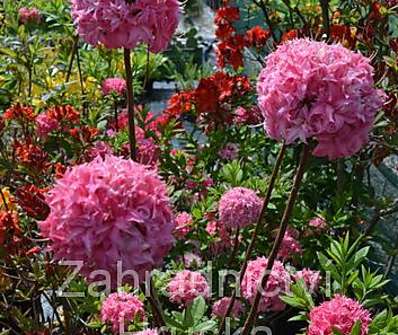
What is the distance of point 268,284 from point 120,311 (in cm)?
30

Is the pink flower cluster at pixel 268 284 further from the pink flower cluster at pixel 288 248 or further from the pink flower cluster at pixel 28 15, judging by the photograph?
the pink flower cluster at pixel 28 15

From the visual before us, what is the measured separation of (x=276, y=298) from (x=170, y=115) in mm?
952

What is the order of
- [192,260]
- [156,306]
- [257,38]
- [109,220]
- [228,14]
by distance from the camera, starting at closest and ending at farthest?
[109,220] < [156,306] < [192,260] < [257,38] < [228,14]

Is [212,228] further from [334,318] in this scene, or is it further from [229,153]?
[334,318]

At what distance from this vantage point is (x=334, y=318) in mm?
1301

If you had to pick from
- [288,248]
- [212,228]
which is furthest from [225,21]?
[288,248]

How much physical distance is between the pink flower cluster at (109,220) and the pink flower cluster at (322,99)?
233mm

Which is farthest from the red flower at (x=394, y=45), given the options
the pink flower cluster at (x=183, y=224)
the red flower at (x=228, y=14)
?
the red flower at (x=228, y=14)

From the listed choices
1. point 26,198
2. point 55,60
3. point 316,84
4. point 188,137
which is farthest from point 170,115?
point 316,84

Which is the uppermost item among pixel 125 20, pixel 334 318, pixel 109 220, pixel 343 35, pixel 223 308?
pixel 125 20

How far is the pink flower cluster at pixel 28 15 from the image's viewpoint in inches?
114

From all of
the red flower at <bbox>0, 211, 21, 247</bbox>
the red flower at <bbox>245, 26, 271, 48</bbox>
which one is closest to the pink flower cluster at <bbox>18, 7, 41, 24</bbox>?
the red flower at <bbox>245, 26, 271, 48</bbox>

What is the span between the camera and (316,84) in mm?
1137

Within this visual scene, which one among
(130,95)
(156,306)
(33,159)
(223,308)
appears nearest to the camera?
(156,306)
